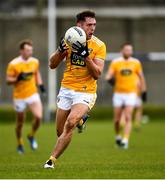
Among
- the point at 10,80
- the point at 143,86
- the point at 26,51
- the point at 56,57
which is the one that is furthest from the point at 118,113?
the point at 56,57

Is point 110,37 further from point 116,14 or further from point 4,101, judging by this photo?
point 4,101

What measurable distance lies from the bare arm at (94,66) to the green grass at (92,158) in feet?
4.98

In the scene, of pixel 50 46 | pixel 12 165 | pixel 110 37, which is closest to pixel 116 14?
pixel 110 37

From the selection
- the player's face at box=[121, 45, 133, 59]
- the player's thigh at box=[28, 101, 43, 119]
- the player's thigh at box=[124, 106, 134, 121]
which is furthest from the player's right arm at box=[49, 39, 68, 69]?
the player's face at box=[121, 45, 133, 59]

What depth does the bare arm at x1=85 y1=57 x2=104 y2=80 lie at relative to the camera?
41.8ft

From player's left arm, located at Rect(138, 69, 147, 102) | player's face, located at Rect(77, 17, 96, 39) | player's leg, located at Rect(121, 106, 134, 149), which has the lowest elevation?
player's leg, located at Rect(121, 106, 134, 149)

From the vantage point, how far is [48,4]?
3775 cm

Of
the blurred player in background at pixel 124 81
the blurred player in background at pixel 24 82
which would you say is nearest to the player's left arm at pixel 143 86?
the blurred player in background at pixel 124 81

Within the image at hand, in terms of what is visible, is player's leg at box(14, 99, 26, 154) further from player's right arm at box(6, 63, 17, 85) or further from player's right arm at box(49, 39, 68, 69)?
player's right arm at box(49, 39, 68, 69)

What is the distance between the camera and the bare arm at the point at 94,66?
1275 cm

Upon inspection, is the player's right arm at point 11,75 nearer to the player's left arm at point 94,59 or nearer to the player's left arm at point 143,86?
the player's left arm at point 143,86

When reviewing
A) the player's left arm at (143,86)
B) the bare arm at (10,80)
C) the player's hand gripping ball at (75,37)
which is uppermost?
the player's hand gripping ball at (75,37)

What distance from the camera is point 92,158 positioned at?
16297 mm

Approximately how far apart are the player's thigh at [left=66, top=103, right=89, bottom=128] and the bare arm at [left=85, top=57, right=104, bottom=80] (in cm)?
53
